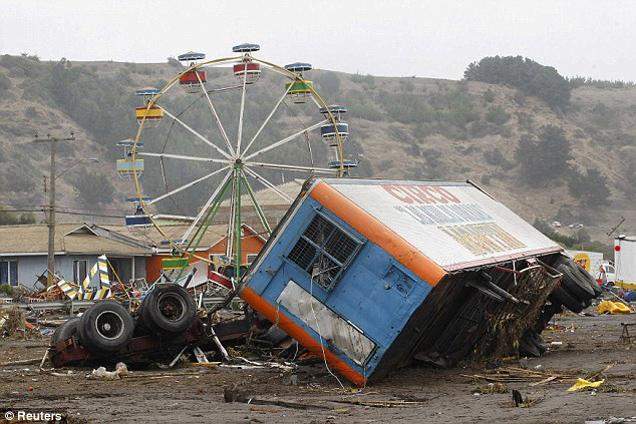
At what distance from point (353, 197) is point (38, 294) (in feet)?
90.3

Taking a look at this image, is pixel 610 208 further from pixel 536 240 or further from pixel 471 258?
pixel 471 258

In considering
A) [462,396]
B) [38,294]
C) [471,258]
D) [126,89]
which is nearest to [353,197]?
[471,258]

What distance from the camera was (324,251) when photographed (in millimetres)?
18250

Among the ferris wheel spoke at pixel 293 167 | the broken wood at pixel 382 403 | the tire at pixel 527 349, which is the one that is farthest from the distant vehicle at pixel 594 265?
the broken wood at pixel 382 403

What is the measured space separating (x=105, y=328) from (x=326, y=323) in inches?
161

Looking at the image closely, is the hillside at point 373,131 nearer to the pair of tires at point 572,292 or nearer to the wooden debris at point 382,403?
the pair of tires at point 572,292

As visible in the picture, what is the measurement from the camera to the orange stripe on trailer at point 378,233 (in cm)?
1739

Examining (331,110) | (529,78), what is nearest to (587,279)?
(331,110)

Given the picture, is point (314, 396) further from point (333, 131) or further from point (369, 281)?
point (333, 131)

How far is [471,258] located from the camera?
19.4 meters

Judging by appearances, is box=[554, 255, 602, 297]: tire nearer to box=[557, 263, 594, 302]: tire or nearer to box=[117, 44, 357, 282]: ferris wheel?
box=[557, 263, 594, 302]: tire

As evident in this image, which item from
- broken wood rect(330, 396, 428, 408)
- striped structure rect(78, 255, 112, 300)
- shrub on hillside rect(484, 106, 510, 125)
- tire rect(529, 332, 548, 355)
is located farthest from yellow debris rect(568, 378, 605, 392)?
shrub on hillside rect(484, 106, 510, 125)

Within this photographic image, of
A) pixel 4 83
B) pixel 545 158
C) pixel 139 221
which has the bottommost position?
pixel 545 158

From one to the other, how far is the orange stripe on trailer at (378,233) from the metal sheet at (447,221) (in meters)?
0.19
